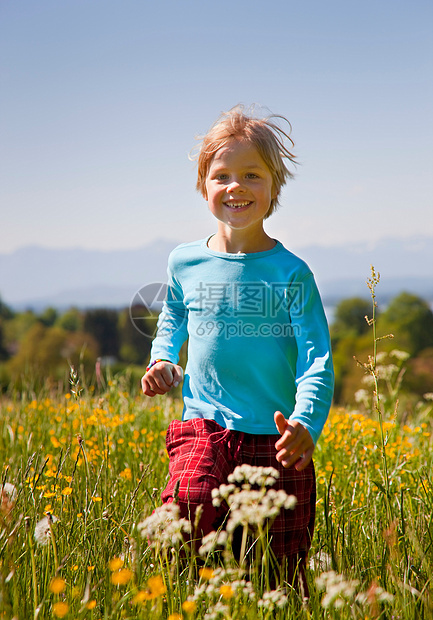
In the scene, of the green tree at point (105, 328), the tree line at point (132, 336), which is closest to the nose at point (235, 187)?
the tree line at point (132, 336)

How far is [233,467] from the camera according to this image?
7.88ft

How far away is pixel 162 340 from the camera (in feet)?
9.43

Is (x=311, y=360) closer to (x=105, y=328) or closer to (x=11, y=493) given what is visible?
(x=11, y=493)

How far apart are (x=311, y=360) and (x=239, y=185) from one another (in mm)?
815

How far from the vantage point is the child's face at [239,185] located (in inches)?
103

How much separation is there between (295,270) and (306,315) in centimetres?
21

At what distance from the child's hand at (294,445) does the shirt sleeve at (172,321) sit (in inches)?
35.4

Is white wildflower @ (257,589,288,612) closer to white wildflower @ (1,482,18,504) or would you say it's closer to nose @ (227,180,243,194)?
white wildflower @ (1,482,18,504)

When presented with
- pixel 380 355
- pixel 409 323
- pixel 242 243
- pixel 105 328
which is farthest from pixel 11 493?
pixel 105 328

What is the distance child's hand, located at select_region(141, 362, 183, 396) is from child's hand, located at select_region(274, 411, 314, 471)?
2.30 feet

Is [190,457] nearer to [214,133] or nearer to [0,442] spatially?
[214,133]

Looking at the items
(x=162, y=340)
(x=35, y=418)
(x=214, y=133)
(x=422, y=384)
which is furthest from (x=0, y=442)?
(x=422, y=384)

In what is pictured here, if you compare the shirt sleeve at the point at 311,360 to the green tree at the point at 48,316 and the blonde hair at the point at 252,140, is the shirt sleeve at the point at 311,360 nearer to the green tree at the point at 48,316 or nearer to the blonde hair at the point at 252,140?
the blonde hair at the point at 252,140

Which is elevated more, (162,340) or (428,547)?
(162,340)
